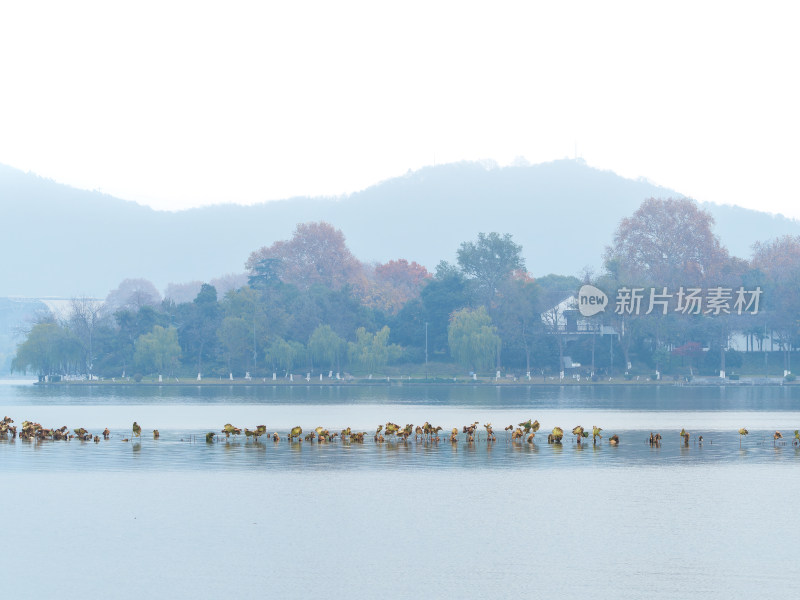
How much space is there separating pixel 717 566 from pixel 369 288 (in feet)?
423

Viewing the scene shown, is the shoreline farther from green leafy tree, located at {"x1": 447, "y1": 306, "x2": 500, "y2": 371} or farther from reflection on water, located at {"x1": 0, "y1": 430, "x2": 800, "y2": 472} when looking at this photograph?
reflection on water, located at {"x1": 0, "y1": 430, "x2": 800, "y2": 472}

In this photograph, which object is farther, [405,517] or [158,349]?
[158,349]

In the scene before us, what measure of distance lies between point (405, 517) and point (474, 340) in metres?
85.5

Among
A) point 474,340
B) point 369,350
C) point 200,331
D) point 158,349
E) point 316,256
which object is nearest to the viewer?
point 474,340

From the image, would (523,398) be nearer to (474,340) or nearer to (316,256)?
(474,340)

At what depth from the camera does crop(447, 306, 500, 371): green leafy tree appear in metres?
112

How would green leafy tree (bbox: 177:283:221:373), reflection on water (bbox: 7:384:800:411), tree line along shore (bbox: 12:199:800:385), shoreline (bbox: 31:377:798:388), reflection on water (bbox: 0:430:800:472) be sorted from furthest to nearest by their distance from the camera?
green leafy tree (bbox: 177:283:221:373) → tree line along shore (bbox: 12:199:800:385) → shoreline (bbox: 31:377:798:388) → reflection on water (bbox: 7:384:800:411) → reflection on water (bbox: 0:430:800:472)

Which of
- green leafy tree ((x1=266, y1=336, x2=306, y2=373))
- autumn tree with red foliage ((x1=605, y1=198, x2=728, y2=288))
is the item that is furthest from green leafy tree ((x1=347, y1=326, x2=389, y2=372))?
autumn tree with red foliage ((x1=605, y1=198, x2=728, y2=288))

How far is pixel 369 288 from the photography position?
149000 millimetres

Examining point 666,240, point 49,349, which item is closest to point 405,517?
point 49,349

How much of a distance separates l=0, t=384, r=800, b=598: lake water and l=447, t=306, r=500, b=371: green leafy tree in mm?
59866

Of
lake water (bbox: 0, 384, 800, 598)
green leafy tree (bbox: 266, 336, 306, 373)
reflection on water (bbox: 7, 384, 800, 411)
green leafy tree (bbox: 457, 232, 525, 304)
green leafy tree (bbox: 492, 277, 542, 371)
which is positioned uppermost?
green leafy tree (bbox: 457, 232, 525, 304)

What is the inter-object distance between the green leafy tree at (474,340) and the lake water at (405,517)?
59.9 m

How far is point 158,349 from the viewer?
121 metres
